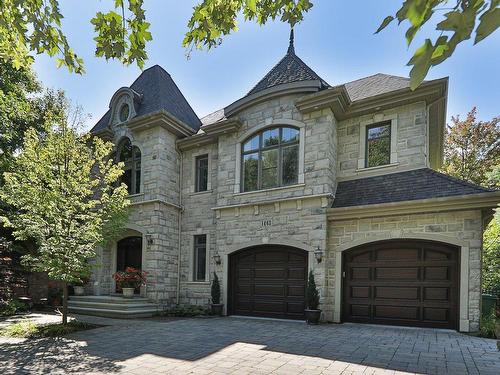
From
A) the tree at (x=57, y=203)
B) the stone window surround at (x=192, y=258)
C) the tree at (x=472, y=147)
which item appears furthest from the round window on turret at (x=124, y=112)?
the tree at (x=472, y=147)

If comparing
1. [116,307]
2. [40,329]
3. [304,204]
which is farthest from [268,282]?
[40,329]

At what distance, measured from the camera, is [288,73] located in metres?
11.3

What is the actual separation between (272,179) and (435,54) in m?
9.41

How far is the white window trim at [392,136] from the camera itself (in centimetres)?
966

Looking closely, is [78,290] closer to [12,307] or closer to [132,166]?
[12,307]

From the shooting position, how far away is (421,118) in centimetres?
937

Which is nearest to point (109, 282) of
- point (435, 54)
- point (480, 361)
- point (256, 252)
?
point (256, 252)

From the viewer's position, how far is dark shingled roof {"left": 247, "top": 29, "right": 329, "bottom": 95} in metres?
10.9

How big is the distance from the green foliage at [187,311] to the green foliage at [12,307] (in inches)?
180

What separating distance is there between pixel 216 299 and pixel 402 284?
5432mm

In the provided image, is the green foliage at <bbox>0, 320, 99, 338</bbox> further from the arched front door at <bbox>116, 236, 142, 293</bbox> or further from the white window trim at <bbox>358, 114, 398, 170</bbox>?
the white window trim at <bbox>358, 114, 398, 170</bbox>

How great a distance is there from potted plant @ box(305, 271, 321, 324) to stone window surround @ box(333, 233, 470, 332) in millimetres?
646

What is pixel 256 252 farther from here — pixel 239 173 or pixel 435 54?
pixel 435 54

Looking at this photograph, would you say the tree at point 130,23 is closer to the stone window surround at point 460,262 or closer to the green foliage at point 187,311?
the stone window surround at point 460,262
